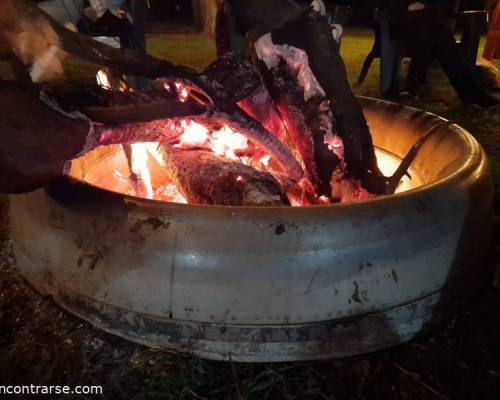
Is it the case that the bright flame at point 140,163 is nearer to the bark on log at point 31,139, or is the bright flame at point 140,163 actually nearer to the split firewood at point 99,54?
the split firewood at point 99,54

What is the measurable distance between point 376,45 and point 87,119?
588cm

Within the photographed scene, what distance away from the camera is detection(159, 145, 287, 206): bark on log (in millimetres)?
1790

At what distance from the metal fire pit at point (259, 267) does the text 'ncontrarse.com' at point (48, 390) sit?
205 millimetres

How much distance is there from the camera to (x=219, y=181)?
190 centimetres

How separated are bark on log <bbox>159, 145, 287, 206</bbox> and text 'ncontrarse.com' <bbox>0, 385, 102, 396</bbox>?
2.65 ft

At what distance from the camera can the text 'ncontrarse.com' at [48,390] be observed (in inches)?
60.6

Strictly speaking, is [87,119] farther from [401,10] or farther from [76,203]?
[401,10]

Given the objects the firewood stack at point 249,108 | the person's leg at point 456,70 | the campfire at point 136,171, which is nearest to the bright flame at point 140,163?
the campfire at point 136,171

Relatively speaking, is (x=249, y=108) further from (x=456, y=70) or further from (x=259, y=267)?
(x=456, y=70)

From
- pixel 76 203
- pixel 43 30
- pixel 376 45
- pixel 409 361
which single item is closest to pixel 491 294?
pixel 409 361

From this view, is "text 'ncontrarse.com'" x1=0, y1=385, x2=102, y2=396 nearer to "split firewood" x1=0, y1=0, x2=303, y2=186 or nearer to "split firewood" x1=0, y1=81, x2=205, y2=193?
"split firewood" x1=0, y1=81, x2=205, y2=193

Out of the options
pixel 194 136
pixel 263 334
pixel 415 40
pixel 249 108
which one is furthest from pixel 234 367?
pixel 415 40

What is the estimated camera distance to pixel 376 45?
259 inches

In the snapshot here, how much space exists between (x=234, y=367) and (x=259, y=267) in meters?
0.39
